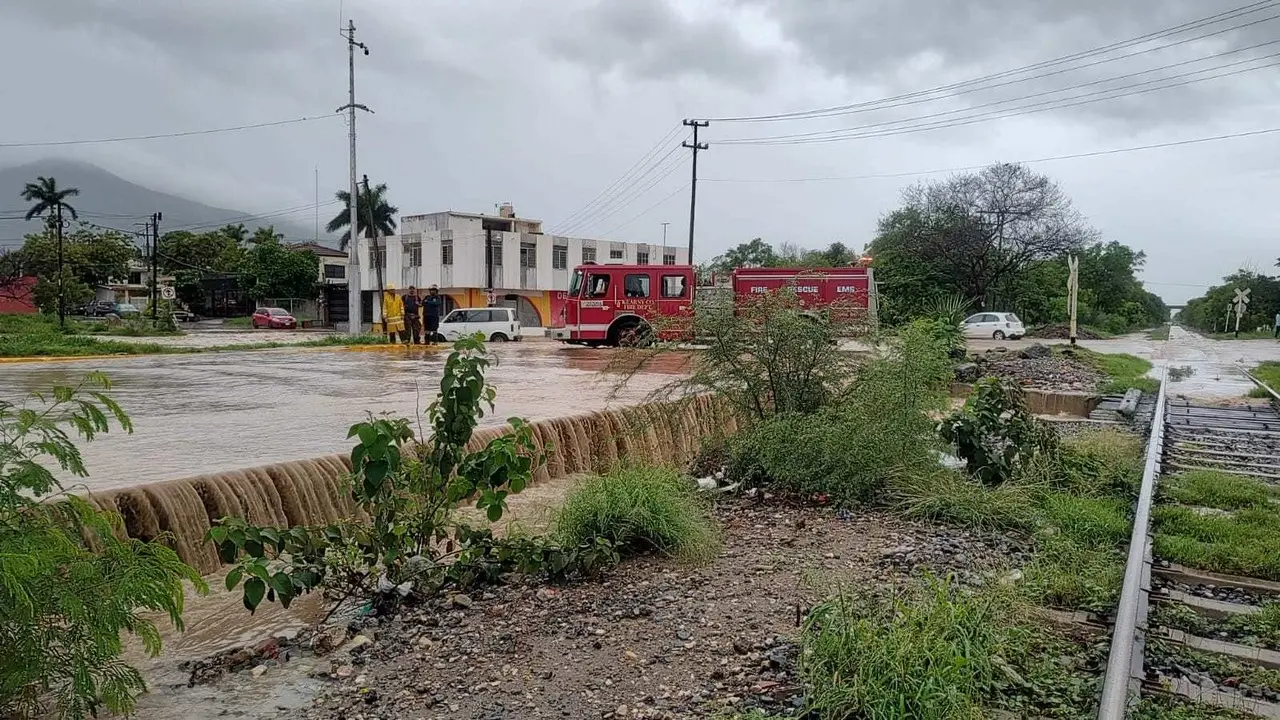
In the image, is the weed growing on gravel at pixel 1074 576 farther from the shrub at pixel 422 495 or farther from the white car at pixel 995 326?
the white car at pixel 995 326

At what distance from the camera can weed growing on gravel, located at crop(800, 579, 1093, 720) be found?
9.88 ft

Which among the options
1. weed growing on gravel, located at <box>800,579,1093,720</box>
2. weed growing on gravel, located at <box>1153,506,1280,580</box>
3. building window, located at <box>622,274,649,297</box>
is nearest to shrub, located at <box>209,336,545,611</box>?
weed growing on gravel, located at <box>800,579,1093,720</box>

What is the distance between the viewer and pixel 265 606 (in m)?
5.38

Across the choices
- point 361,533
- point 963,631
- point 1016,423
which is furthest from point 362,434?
point 1016,423

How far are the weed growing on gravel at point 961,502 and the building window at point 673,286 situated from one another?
1854 cm

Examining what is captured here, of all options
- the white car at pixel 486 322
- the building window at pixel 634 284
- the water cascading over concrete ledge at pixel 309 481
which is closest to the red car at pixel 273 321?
the white car at pixel 486 322

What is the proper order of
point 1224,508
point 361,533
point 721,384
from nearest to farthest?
point 361,533
point 1224,508
point 721,384

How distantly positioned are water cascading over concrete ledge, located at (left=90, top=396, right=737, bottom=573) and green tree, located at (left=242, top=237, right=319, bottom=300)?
55807mm

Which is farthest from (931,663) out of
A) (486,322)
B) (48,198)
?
(48,198)

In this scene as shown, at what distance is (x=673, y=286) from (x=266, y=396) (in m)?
14.2

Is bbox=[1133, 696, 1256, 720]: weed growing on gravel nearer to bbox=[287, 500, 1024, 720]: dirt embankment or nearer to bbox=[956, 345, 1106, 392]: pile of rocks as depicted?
bbox=[287, 500, 1024, 720]: dirt embankment

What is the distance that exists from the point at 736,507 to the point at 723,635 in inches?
108

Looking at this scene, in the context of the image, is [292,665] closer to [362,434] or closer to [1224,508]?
[362,434]

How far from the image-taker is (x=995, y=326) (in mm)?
41281
